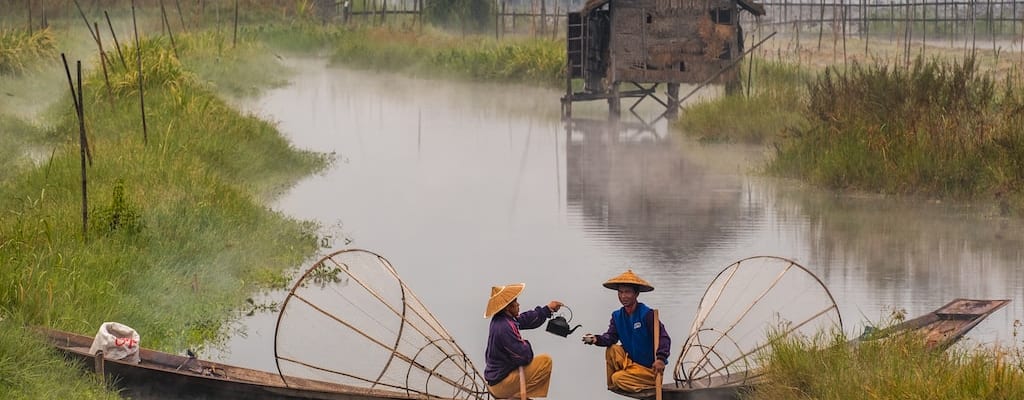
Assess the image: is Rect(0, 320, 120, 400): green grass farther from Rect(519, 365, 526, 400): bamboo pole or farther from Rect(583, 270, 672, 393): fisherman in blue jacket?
Rect(583, 270, 672, 393): fisherman in blue jacket

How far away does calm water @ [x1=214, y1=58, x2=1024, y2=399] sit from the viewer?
12.0 metres

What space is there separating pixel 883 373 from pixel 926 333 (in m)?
1.24

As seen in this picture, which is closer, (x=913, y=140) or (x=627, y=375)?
(x=627, y=375)

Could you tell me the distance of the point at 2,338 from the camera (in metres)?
8.14

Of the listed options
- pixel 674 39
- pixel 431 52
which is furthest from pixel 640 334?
pixel 431 52

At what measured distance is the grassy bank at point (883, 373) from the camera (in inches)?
290

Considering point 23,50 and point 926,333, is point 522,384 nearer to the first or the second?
point 926,333

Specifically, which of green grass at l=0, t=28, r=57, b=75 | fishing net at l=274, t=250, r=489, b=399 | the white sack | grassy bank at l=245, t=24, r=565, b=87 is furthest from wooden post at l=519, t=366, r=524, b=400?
grassy bank at l=245, t=24, r=565, b=87

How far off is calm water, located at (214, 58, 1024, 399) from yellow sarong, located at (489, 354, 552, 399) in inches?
34.6

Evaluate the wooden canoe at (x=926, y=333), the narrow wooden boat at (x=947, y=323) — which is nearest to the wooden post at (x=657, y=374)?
the wooden canoe at (x=926, y=333)

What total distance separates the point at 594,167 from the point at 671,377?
1236cm

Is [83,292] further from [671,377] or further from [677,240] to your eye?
[677,240]

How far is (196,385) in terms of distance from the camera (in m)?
8.62

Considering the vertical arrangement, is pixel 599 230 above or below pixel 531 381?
below
